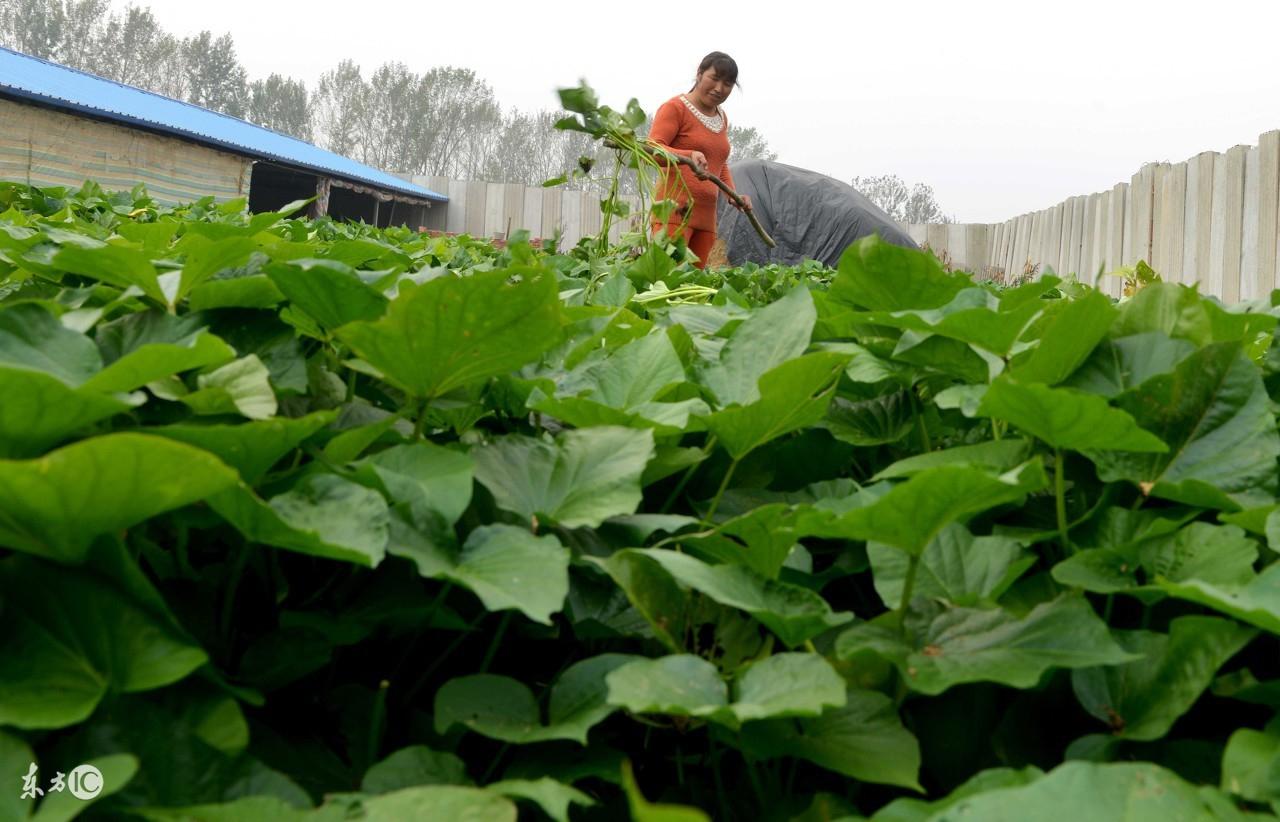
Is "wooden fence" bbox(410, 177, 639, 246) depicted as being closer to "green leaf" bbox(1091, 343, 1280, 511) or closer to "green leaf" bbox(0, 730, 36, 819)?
"green leaf" bbox(1091, 343, 1280, 511)

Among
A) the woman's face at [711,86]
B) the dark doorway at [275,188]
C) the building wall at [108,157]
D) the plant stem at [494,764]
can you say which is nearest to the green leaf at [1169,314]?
the plant stem at [494,764]

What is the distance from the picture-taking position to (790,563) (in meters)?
0.56

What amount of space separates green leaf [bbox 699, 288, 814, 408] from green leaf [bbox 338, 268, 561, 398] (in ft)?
0.62

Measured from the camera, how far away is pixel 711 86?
659 cm

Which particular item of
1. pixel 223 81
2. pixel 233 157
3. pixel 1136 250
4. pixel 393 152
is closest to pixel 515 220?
pixel 233 157

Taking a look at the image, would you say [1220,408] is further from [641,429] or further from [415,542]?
[415,542]

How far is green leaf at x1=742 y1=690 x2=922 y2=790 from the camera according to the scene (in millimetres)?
453

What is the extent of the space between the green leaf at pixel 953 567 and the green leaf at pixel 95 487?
338 mm

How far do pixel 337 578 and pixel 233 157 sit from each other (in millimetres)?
14749

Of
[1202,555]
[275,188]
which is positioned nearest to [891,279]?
[1202,555]

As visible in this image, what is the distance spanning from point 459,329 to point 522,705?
0.20m

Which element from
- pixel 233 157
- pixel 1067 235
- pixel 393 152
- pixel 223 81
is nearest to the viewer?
pixel 1067 235

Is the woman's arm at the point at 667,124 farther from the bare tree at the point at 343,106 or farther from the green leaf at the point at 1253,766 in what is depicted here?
the bare tree at the point at 343,106

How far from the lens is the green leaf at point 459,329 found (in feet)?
1.70
